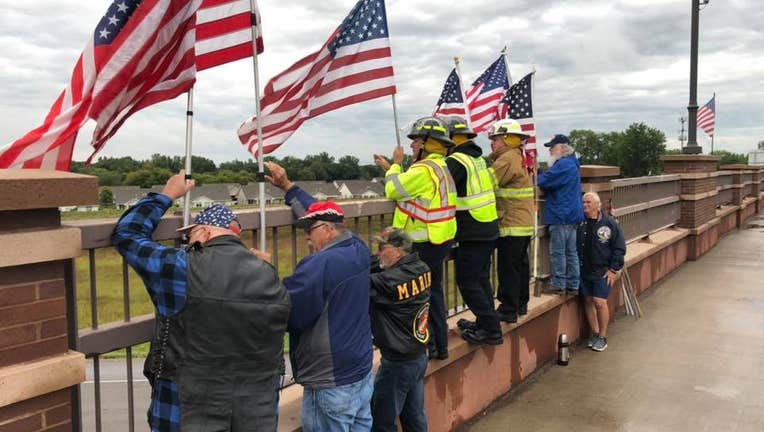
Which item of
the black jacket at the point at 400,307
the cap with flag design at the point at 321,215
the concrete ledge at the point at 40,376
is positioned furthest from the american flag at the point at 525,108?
the concrete ledge at the point at 40,376

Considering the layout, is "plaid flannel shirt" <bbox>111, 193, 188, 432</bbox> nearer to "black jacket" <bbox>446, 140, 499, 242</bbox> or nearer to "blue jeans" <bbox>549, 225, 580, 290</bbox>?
"black jacket" <bbox>446, 140, 499, 242</bbox>

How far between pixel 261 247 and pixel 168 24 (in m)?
1.32

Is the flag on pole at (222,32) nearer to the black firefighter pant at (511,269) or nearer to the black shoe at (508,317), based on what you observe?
the black firefighter pant at (511,269)

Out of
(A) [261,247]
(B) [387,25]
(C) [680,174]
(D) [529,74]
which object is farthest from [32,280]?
(C) [680,174]

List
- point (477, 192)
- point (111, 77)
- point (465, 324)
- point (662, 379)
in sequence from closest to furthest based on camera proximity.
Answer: point (111, 77), point (477, 192), point (465, 324), point (662, 379)

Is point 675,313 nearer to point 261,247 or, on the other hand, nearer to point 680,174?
point 680,174

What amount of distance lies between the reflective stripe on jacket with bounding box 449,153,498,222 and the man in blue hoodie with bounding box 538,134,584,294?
206cm

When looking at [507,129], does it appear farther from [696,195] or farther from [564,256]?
[696,195]

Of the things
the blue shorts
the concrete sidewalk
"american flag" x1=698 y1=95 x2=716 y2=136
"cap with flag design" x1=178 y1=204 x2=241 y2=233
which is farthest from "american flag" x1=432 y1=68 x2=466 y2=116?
"american flag" x1=698 y1=95 x2=716 y2=136

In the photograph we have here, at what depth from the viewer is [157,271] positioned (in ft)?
9.53

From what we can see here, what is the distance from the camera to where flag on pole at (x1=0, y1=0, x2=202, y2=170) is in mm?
3344

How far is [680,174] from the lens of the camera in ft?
47.5

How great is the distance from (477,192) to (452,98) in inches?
77.5

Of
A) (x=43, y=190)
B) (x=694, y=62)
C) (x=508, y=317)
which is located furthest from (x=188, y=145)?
(x=694, y=62)
